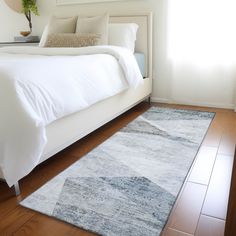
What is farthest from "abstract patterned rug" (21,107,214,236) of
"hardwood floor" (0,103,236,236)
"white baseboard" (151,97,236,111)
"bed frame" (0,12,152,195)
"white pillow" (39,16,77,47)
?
"white pillow" (39,16,77,47)

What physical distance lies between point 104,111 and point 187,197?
111cm

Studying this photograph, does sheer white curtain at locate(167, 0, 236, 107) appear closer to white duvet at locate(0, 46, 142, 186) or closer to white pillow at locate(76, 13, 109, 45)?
white pillow at locate(76, 13, 109, 45)

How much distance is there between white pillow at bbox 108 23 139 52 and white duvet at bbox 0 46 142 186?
0.80m

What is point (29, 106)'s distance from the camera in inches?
54.4

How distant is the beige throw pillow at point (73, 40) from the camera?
2676mm

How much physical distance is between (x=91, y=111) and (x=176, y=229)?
3.78 feet

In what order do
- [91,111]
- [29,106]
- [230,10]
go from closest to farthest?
[29,106] < [91,111] < [230,10]

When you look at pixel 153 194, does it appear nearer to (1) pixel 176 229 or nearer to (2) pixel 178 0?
(1) pixel 176 229

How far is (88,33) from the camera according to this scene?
2.79 m

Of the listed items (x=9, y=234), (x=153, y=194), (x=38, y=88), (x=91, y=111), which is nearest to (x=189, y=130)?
(x=91, y=111)

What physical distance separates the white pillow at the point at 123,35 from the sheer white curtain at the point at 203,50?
432 millimetres

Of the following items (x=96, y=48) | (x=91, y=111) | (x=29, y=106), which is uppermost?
(x=96, y=48)

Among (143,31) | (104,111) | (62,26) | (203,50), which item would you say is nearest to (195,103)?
(203,50)

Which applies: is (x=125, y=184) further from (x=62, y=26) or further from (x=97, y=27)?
(x=62, y=26)
